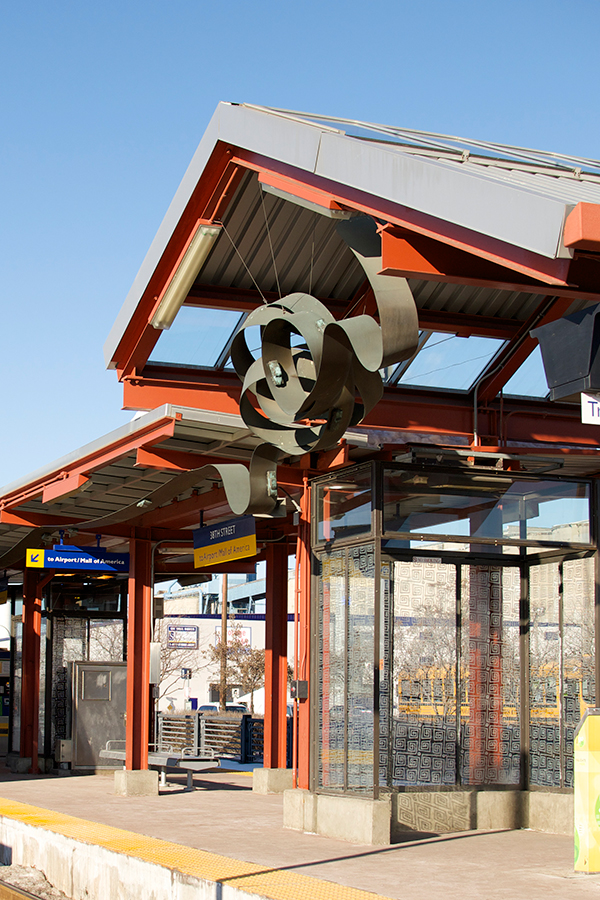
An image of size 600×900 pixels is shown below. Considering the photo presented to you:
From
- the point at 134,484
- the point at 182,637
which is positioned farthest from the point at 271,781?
the point at 182,637

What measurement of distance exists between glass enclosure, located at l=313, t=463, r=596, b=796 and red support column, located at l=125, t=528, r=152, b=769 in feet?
15.5

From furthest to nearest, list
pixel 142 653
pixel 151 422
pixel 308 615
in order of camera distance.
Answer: pixel 142 653, pixel 308 615, pixel 151 422

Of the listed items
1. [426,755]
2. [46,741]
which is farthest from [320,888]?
[46,741]

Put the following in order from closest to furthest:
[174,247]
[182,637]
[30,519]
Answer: [174,247] < [30,519] < [182,637]

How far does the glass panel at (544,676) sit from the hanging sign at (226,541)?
10.8ft

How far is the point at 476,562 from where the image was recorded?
472 inches

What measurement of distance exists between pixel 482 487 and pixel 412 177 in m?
5.08

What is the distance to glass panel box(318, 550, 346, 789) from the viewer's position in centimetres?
1117

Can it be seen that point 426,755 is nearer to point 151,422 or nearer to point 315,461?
point 315,461

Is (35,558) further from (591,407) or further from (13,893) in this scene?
(591,407)

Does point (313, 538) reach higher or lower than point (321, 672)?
higher

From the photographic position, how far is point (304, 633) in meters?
11.9

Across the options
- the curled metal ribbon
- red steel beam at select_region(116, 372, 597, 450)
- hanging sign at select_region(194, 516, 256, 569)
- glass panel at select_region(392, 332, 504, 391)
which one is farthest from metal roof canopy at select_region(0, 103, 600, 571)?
the curled metal ribbon

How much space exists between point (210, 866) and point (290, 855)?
59.6 inches
